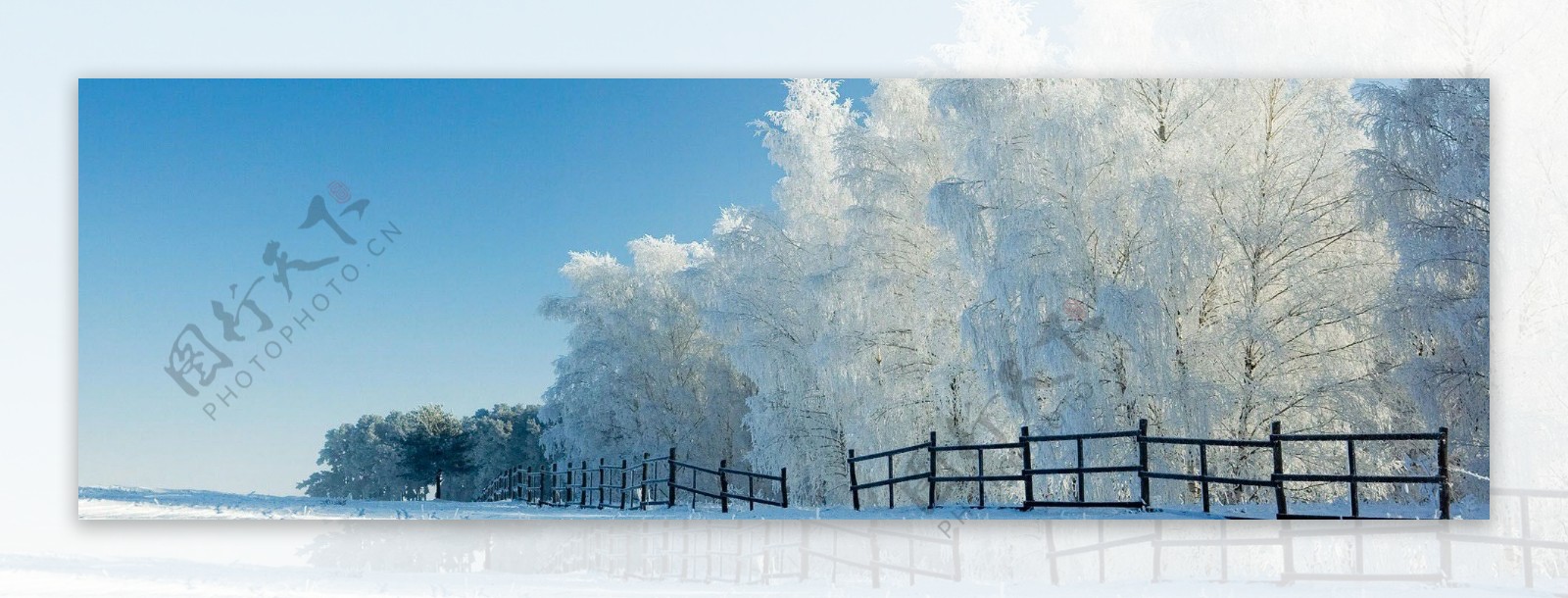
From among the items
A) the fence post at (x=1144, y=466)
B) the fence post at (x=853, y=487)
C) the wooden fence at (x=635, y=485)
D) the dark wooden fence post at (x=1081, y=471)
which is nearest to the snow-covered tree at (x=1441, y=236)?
the fence post at (x=1144, y=466)

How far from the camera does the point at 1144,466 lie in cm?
570

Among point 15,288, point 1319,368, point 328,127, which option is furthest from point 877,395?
point 15,288

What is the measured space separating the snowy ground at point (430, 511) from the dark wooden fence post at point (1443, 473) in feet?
0.25

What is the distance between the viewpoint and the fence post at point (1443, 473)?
555 centimetres

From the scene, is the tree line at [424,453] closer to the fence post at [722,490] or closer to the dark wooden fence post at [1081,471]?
the fence post at [722,490]

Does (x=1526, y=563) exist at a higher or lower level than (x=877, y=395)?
lower

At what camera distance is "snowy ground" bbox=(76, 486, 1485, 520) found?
5.54 meters

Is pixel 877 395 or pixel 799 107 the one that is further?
pixel 877 395

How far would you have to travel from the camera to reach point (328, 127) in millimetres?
5797

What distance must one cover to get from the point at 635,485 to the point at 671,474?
242 millimetres

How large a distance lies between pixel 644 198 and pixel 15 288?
3.30 m

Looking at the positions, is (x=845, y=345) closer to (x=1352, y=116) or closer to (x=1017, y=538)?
(x=1017, y=538)

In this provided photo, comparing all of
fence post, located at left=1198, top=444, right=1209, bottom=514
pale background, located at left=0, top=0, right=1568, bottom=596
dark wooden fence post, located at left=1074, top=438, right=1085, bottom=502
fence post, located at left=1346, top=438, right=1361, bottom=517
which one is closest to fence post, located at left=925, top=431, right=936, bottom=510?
pale background, located at left=0, top=0, right=1568, bottom=596
